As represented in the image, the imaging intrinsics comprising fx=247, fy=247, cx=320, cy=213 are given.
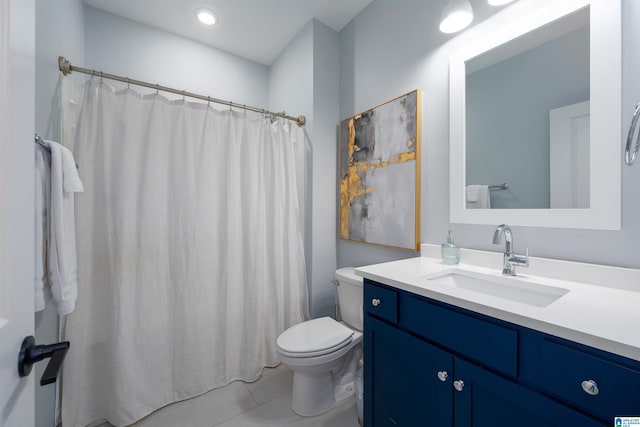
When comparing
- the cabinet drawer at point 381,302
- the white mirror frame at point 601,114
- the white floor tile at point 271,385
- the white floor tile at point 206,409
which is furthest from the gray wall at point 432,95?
the white floor tile at point 206,409

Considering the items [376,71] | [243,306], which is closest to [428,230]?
[376,71]

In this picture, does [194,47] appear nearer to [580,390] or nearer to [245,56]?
[245,56]

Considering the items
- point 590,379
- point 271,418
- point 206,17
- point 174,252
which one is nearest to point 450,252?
point 590,379

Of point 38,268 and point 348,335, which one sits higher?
point 38,268

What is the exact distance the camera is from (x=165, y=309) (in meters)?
1.50

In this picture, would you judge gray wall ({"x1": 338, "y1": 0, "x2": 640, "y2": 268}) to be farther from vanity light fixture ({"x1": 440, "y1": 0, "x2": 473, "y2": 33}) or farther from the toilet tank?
the toilet tank

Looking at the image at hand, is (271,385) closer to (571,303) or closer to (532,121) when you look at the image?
(571,303)

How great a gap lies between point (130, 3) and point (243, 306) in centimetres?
232

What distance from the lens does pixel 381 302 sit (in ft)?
3.52

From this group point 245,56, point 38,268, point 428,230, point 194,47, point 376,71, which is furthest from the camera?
point 245,56

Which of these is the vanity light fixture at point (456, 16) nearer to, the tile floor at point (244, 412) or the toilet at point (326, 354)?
the toilet at point (326, 354)

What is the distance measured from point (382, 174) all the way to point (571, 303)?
1116 millimetres

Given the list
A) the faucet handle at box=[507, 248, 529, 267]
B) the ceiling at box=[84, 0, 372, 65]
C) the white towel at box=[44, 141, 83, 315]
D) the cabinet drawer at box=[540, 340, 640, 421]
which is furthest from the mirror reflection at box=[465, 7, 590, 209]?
the white towel at box=[44, 141, 83, 315]

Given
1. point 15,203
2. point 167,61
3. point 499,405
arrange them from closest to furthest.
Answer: point 15,203
point 499,405
point 167,61
